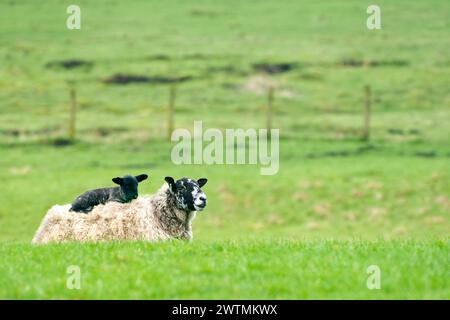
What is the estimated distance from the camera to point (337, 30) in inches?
3223

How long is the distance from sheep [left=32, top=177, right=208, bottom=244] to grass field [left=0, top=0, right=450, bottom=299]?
3.79 feet

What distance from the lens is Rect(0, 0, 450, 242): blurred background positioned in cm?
3372

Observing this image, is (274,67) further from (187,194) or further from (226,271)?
(226,271)

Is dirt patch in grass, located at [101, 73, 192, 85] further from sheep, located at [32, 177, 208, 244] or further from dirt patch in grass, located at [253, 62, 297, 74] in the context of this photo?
sheep, located at [32, 177, 208, 244]

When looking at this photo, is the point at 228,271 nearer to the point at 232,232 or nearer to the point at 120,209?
the point at 120,209

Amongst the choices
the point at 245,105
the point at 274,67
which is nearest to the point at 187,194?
the point at 245,105

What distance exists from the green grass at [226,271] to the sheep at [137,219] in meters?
1.52

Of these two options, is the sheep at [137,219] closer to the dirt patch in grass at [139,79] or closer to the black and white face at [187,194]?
the black and white face at [187,194]

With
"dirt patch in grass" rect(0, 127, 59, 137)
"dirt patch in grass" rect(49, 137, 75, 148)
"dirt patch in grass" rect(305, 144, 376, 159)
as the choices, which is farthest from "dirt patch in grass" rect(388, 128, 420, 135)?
"dirt patch in grass" rect(0, 127, 59, 137)

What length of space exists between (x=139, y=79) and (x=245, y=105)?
10.6 meters

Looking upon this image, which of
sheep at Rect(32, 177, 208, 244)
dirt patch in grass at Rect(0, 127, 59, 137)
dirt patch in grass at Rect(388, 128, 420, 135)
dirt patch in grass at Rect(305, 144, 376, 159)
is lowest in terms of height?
sheep at Rect(32, 177, 208, 244)

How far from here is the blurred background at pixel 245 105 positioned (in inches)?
1328

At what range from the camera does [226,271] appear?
13.1 m
